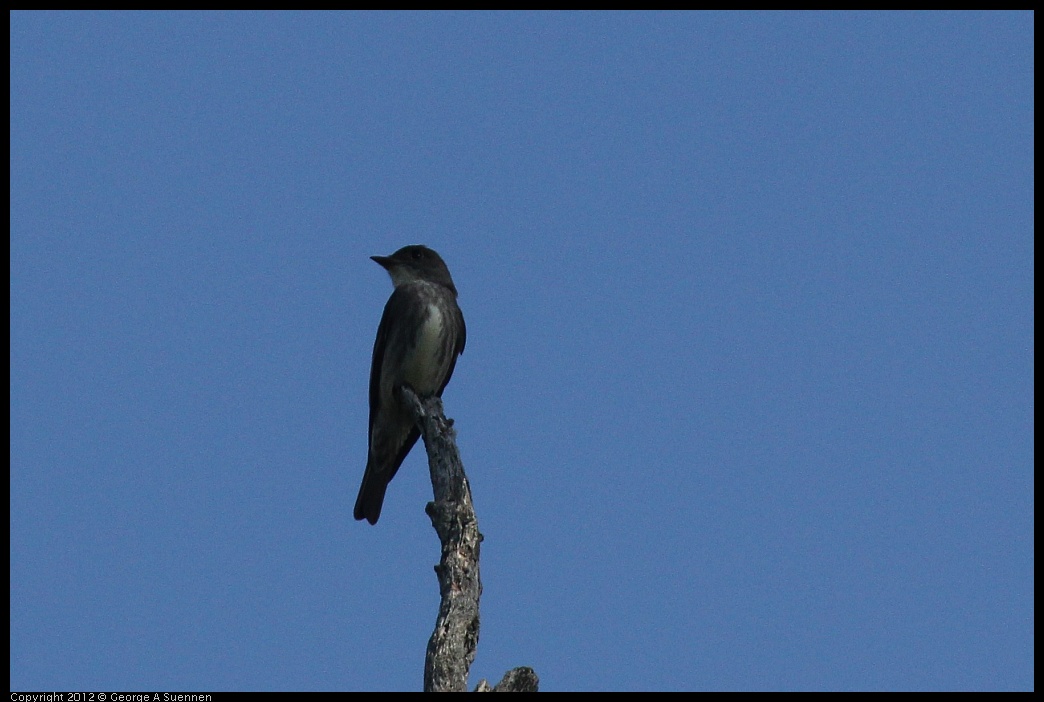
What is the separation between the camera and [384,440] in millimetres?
10961

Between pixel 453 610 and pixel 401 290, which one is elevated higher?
pixel 401 290

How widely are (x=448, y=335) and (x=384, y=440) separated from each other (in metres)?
1.06

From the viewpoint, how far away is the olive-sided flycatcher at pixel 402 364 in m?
10.9

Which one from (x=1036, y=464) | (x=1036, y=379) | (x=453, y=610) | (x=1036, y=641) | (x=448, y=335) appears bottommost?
(x=453, y=610)

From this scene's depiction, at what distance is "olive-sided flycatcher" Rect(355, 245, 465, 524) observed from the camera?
35.7ft

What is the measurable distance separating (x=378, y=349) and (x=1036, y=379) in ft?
17.7

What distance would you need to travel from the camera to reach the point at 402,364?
10953 millimetres
